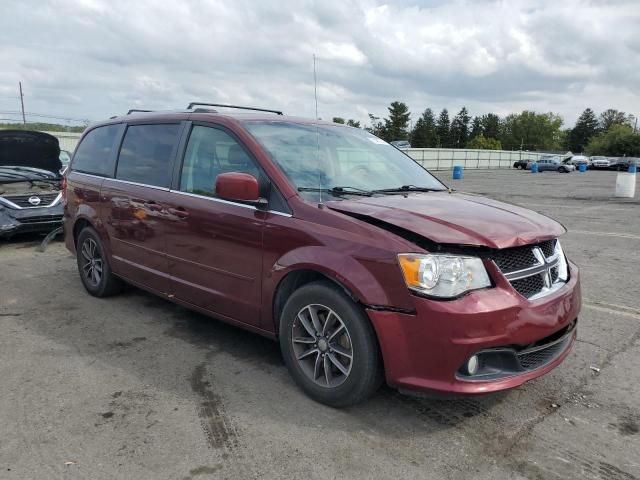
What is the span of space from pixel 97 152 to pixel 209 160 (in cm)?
211

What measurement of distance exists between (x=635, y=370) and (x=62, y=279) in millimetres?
5967

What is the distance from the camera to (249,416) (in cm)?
308

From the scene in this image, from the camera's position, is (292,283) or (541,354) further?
(292,283)

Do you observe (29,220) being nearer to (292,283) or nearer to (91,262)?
(91,262)

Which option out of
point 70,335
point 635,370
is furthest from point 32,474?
point 635,370

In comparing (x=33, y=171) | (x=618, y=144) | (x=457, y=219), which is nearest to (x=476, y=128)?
(x=618, y=144)

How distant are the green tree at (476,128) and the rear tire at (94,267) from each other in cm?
11960

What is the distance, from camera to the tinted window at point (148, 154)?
433 cm

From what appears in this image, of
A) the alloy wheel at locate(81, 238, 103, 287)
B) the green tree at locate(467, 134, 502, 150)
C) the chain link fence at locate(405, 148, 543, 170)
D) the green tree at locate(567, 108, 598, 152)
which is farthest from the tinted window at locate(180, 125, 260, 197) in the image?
the green tree at locate(567, 108, 598, 152)

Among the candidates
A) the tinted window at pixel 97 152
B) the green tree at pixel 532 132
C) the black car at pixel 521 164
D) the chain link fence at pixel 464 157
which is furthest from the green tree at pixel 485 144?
the tinted window at pixel 97 152

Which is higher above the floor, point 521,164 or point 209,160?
point 209,160

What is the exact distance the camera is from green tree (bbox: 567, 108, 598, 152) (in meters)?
118

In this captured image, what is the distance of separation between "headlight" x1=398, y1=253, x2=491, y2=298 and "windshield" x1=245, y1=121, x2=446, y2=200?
950 millimetres

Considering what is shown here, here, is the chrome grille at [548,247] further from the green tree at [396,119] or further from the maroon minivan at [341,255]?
the green tree at [396,119]
